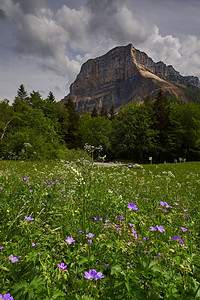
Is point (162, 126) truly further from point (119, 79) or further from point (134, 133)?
point (119, 79)

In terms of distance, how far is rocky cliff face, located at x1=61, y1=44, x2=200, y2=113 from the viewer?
137 m

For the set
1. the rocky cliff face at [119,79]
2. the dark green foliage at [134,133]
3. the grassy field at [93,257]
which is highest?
the rocky cliff face at [119,79]

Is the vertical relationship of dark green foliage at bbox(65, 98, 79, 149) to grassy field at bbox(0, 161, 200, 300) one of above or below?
above

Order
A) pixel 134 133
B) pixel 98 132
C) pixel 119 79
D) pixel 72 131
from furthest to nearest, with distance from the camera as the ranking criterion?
pixel 119 79, pixel 72 131, pixel 98 132, pixel 134 133

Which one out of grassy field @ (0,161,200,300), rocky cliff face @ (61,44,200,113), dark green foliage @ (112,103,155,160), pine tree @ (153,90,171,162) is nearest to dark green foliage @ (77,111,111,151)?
dark green foliage @ (112,103,155,160)

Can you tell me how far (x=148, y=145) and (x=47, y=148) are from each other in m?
20.8

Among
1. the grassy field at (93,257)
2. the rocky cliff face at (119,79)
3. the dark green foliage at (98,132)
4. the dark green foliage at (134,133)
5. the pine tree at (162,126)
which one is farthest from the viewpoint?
the rocky cliff face at (119,79)

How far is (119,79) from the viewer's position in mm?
155500

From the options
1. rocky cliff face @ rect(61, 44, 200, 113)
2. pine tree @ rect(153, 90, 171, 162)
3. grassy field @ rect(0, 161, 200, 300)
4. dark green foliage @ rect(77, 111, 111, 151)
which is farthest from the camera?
rocky cliff face @ rect(61, 44, 200, 113)

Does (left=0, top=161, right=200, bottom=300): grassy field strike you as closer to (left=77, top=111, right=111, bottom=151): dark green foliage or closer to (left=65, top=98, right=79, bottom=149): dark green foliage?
(left=77, top=111, right=111, bottom=151): dark green foliage

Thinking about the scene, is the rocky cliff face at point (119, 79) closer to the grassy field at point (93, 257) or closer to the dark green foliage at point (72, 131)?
the dark green foliage at point (72, 131)

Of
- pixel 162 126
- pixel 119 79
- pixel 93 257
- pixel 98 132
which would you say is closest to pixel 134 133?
pixel 162 126

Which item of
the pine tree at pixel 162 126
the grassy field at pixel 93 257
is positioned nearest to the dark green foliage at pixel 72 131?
the pine tree at pixel 162 126

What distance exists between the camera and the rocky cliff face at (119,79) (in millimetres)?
137125
